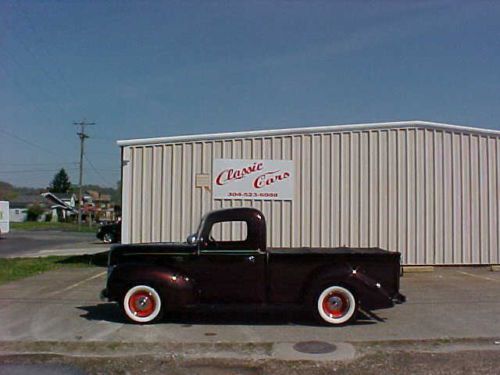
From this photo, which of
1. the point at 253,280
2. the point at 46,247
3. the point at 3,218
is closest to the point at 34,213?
the point at 3,218

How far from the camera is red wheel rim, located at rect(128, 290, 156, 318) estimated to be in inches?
331

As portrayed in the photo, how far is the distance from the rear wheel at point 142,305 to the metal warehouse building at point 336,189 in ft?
20.7

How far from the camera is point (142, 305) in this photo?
8.43 metres

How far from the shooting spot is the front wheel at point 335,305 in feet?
27.4

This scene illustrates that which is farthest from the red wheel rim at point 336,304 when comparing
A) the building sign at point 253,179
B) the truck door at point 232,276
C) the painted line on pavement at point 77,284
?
the building sign at point 253,179

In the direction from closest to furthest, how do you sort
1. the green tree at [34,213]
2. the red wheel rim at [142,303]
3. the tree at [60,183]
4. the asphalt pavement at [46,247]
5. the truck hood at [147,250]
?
→ the red wheel rim at [142,303] < the truck hood at [147,250] < the asphalt pavement at [46,247] < the green tree at [34,213] < the tree at [60,183]

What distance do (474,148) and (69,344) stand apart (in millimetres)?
11869

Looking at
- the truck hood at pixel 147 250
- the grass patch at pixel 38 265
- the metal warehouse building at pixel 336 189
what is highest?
the metal warehouse building at pixel 336 189

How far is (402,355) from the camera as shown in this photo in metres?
6.79

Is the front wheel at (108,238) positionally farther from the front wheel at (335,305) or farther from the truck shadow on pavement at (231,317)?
the front wheel at (335,305)

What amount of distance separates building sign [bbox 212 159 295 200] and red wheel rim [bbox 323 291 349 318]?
6376 millimetres

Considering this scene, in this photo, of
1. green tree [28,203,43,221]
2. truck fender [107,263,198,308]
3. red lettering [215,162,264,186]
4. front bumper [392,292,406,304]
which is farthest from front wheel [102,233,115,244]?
green tree [28,203,43,221]

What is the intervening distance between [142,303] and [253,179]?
6.77 m

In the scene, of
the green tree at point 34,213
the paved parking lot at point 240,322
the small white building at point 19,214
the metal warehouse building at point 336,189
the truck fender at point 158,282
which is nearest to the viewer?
the paved parking lot at point 240,322
